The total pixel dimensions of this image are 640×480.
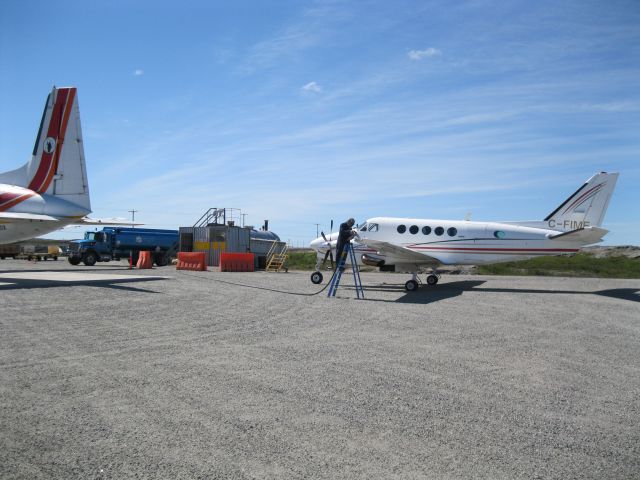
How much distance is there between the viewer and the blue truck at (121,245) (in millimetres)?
37497

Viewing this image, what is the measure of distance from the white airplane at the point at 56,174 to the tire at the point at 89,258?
18.1m

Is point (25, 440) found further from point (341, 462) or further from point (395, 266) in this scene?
point (395, 266)

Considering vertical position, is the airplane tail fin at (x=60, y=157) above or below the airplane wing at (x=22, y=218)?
above

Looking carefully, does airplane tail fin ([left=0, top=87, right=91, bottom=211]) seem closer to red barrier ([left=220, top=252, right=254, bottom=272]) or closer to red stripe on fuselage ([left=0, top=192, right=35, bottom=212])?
red stripe on fuselage ([left=0, top=192, right=35, bottom=212])

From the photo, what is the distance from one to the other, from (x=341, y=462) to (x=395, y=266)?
17654 millimetres

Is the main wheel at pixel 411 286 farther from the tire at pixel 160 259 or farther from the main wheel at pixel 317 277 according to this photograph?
the tire at pixel 160 259

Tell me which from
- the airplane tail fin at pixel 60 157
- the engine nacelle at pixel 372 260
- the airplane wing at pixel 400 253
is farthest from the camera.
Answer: the engine nacelle at pixel 372 260

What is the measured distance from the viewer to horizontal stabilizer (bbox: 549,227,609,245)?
18.6m

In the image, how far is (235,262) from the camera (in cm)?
3036

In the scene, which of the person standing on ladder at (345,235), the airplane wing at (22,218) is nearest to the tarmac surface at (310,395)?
the person standing on ladder at (345,235)

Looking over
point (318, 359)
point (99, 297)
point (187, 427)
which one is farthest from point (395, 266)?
point (187, 427)

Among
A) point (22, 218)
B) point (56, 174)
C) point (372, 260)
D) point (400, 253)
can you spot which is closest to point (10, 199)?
point (22, 218)

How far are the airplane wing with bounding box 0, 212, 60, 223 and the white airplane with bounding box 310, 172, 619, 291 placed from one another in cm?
1006

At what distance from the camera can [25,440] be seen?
4277 millimetres
